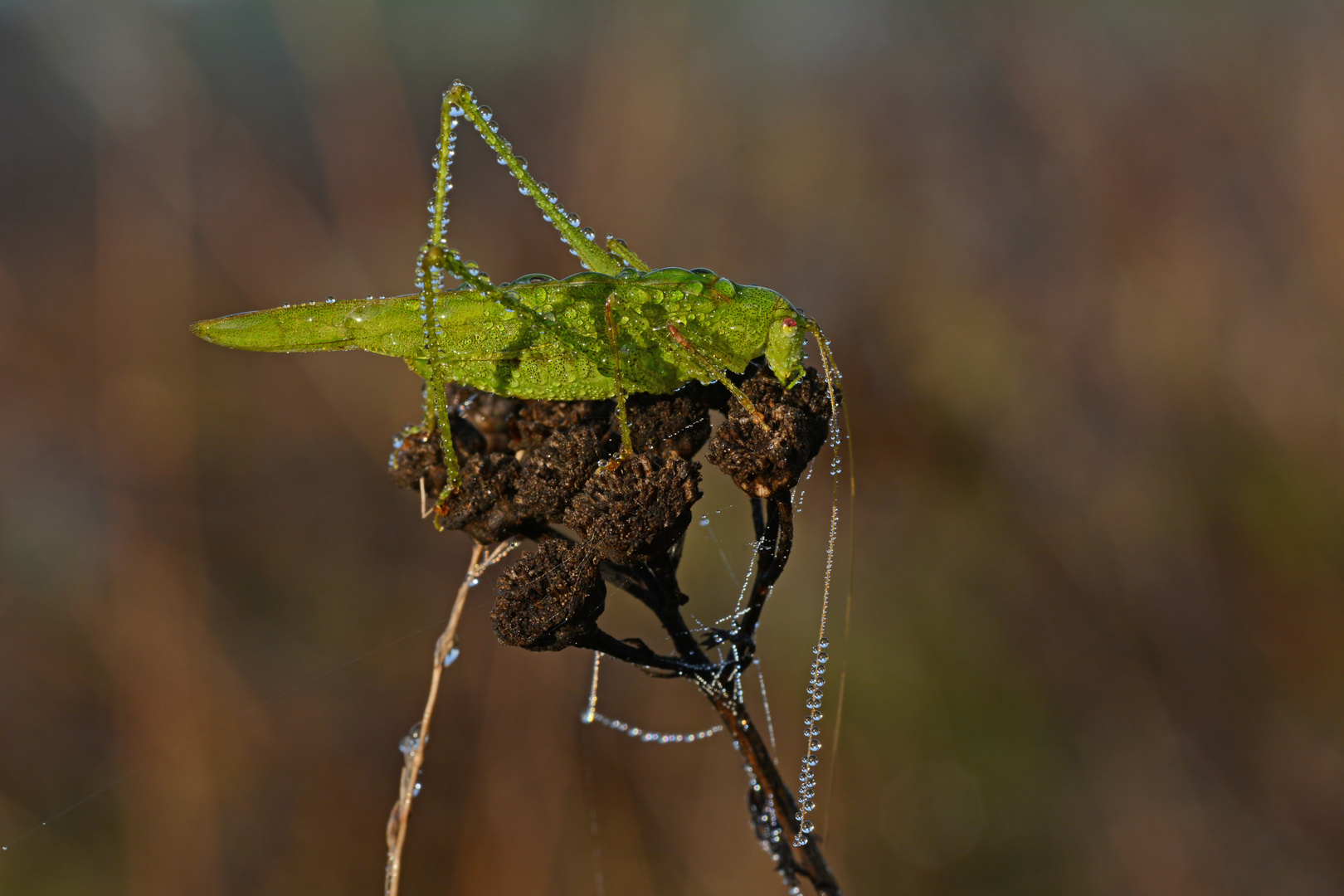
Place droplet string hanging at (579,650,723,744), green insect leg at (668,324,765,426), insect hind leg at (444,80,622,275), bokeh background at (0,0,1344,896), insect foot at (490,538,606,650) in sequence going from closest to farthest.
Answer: insect foot at (490,538,606,650) → droplet string hanging at (579,650,723,744) → green insect leg at (668,324,765,426) → insect hind leg at (444,80,622,275) → bokeh background at (0,0,1344,896)

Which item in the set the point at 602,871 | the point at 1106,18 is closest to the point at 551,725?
the point at 602,871

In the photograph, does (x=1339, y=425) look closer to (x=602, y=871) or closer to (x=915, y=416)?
(x=915, y=416)

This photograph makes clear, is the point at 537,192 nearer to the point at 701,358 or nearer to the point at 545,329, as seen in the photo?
the point at 545,329

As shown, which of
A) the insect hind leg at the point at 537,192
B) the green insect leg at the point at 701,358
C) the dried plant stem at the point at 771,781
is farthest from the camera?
the insect hind leg at the point at 537,192

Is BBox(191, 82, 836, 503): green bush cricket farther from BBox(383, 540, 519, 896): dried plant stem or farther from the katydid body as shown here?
BBox(383, 540, 519, 896): dried plant stem

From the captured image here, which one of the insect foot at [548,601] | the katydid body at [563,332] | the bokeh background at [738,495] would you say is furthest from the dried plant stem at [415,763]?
the bokeh background at [738,495]

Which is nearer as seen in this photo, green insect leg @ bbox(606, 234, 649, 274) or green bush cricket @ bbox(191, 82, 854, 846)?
green bush cricket @ bbox(191, 82, 854, 846)

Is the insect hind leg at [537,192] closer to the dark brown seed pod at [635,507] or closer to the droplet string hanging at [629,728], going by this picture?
the dark brown seed pod at [635,507]

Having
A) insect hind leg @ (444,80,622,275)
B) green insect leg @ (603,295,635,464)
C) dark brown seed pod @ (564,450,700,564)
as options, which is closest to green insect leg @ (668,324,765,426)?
green insect leg @ (603,295,635,464)
